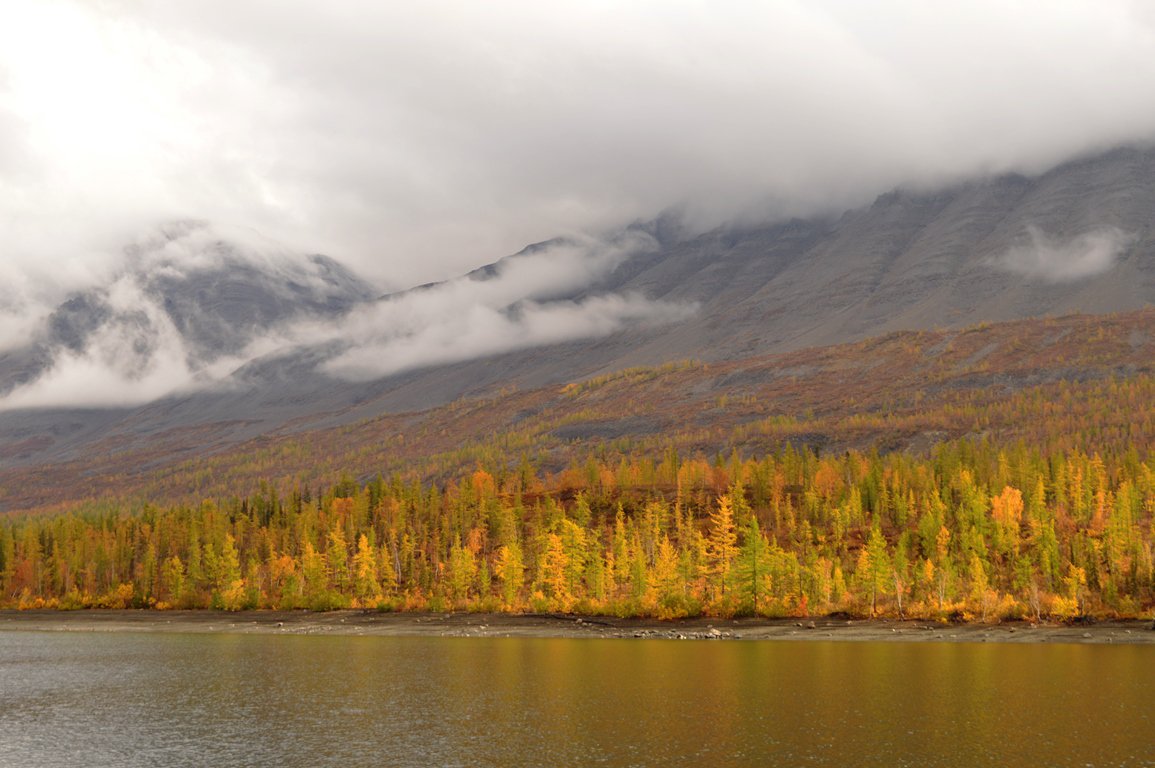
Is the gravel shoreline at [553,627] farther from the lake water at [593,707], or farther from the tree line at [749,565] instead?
the lake water at [593,707]

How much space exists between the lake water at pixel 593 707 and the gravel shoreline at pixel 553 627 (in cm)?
1116

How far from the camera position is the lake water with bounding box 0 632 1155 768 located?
2173 inches

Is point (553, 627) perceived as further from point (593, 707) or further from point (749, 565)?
point (593, 707)

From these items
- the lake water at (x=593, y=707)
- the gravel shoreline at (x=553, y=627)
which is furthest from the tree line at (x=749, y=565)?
the lake water at (x=593, y=707)

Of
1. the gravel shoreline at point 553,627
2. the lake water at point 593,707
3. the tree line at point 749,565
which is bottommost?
the gravel shoreline at point 553,627

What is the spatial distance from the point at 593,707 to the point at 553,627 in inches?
2812

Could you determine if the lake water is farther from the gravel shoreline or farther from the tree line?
the tree line

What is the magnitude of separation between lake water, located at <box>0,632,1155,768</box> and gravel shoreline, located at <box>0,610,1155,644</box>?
11.2 metres

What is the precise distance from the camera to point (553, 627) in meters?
140

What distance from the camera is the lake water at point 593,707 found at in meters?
55.2

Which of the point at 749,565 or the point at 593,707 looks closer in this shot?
the point at 593,707

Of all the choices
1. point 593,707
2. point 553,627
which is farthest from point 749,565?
point 593,707

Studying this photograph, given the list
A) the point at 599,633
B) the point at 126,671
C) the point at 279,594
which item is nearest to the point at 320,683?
the point at 126,671

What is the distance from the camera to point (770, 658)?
3858 inches
